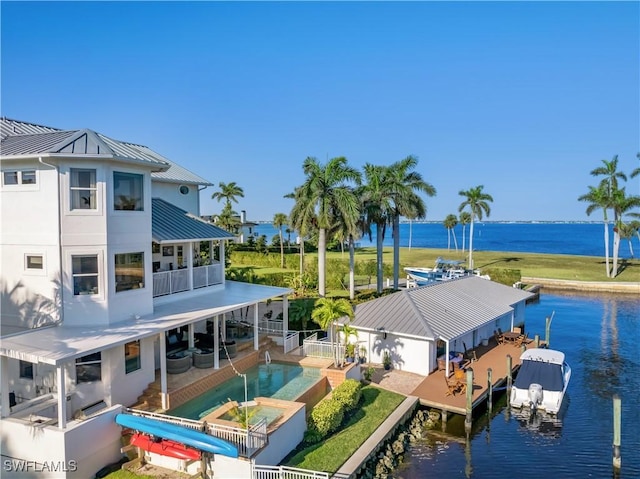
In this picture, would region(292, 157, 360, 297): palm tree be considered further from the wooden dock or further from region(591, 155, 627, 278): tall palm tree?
region(591, 155, 627, 278): tall palm tree

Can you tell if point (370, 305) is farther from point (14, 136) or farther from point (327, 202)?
point (14, 136)

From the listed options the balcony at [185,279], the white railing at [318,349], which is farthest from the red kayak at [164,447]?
the white railing at [318,349]

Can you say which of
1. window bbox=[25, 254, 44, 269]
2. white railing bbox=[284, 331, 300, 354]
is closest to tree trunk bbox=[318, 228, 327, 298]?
white railing bbox=[284, 331, 300, 354]

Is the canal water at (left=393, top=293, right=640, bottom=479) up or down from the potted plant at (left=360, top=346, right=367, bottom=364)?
down

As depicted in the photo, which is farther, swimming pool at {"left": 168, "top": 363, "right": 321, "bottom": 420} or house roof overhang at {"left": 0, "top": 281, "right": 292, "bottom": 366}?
swimming pool at {"left": 168, "top": 363, "right": 321, "bottom": 420}

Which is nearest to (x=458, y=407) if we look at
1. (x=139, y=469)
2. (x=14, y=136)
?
(x=139, y=469)

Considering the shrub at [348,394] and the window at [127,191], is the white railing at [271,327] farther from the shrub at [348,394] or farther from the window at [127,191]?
the window at [127,191]

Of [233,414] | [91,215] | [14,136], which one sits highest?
[14,136]
